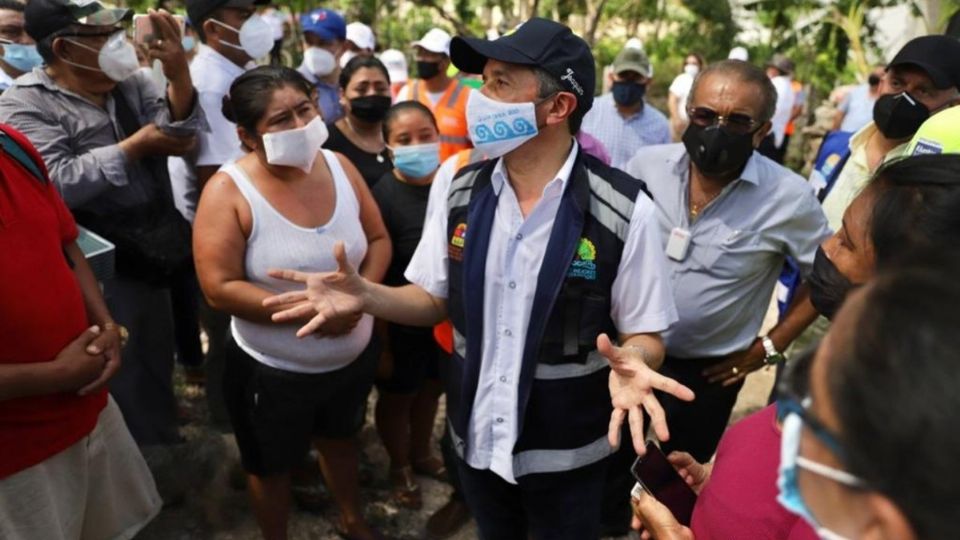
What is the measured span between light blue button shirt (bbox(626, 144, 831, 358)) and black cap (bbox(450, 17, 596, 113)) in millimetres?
838

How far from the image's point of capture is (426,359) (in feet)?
10.7

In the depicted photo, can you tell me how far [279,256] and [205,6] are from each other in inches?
76.1

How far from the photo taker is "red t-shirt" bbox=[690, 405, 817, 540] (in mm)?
1285

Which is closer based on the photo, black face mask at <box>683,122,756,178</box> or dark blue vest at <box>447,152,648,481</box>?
dark blue vest at <box>447,152,648,481</box>

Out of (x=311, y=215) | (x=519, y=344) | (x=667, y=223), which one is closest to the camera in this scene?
(x=519, y=344)

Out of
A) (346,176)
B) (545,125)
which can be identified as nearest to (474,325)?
(545,125)

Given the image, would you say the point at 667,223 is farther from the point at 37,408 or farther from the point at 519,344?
the point at 37,408

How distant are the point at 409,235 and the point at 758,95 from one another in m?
1.53

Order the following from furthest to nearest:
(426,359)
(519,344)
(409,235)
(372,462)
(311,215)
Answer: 1. (372,462)
2. (426,359)
3. (409,235)
4. (311,215)
5. (519,344)

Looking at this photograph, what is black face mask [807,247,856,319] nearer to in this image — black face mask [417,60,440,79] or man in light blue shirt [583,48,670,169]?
man in light blue shirt [583,48,670,169]

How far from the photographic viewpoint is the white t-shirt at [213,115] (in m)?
3.34

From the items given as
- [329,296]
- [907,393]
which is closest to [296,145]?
[329,296]

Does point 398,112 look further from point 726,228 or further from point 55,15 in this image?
point 726,228

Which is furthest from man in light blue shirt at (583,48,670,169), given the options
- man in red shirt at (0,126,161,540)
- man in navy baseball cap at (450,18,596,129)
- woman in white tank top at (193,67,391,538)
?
man in red shirt at (0,126,161,540)
